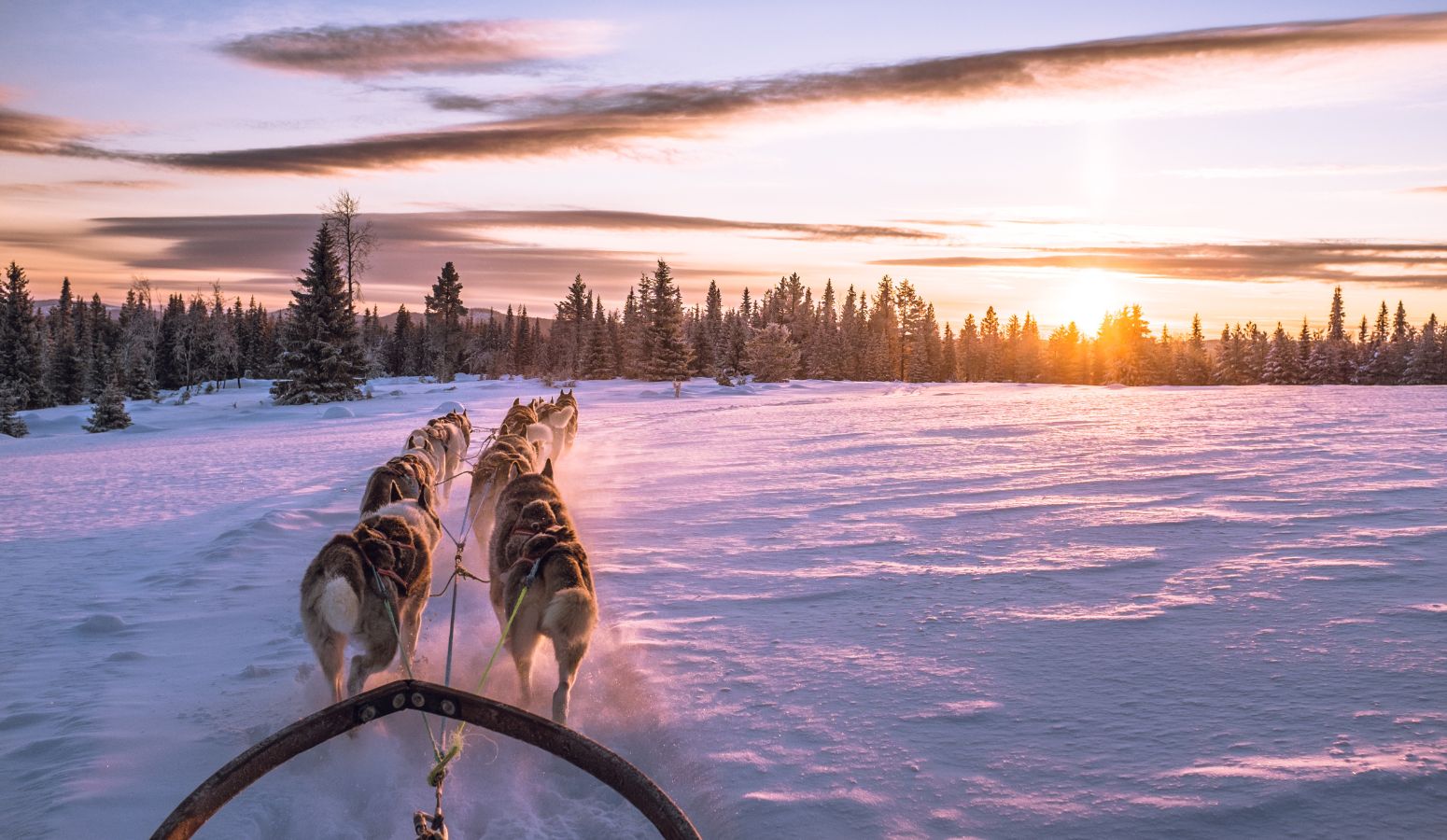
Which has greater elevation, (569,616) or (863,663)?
(569,616)

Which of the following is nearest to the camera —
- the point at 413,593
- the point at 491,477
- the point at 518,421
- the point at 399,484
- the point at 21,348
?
the point at 413,593

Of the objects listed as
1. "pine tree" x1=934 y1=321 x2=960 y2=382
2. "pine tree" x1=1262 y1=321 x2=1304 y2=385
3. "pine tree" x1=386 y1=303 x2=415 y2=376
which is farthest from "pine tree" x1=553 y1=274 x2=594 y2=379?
"pine tree" x1=1262 y1=321 x2=1304 y2=385

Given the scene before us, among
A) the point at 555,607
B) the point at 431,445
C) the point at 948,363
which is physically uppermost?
the point at 948,363

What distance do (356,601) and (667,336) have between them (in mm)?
44648

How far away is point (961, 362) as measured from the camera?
4144 inches

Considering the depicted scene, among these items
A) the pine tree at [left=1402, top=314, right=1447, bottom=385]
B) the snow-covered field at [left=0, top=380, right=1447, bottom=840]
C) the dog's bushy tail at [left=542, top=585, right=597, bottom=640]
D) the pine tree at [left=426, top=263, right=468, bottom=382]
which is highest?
the pine tree at [left=426, top=263, right=468, bottom=382]

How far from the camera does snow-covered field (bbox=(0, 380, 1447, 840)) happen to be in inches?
131

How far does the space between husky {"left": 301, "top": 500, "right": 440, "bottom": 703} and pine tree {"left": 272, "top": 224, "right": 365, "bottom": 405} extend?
34317mm

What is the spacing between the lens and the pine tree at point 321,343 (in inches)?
1403

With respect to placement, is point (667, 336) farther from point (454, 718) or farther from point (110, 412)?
point (454, 718)

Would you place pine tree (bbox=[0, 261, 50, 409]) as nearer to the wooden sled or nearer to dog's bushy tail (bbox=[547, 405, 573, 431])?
dog's bushy tail (bbox=[547, 405, 573, 431])

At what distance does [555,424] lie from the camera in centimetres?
1536

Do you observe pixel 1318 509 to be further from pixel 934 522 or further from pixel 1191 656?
pixel 1191 656

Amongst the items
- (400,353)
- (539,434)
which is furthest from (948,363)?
(539,434)
